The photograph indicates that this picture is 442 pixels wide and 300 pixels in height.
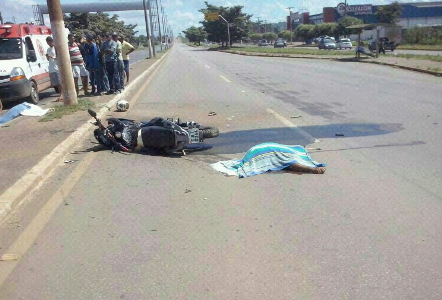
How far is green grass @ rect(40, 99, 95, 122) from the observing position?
9.63 meters

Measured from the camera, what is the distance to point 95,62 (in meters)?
13.2

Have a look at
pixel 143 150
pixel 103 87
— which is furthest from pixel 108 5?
pixel 143 150

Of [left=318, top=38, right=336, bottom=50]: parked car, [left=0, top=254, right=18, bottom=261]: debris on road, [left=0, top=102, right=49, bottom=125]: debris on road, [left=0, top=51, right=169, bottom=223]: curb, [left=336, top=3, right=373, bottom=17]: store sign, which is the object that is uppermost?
[left=336, top=3, right=373, bottom=17]: store sign

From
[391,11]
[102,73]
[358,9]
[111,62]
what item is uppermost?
[358,9]

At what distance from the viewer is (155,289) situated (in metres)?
3.16

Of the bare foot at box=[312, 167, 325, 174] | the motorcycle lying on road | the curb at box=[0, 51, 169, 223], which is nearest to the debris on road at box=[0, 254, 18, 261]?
the curb at box=[0, 51, 169, 223]

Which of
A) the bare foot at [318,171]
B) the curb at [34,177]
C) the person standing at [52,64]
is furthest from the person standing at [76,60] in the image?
the bare foot at [318,171]

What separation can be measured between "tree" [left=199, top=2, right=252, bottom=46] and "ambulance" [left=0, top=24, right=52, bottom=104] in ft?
268

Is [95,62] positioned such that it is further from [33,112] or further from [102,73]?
[33,112]

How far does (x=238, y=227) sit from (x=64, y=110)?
24.3ft

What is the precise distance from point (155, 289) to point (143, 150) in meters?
4.02

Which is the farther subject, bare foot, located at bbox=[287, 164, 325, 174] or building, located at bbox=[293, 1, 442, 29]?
building, located at bbox=[293, 1, 442, 29]

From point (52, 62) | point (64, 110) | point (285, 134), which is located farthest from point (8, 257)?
point (52, 62)

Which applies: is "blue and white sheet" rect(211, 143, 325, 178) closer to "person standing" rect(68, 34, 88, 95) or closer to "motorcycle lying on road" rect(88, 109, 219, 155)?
"motorcycle lying on road" rect(88, 109, 219, 155)
